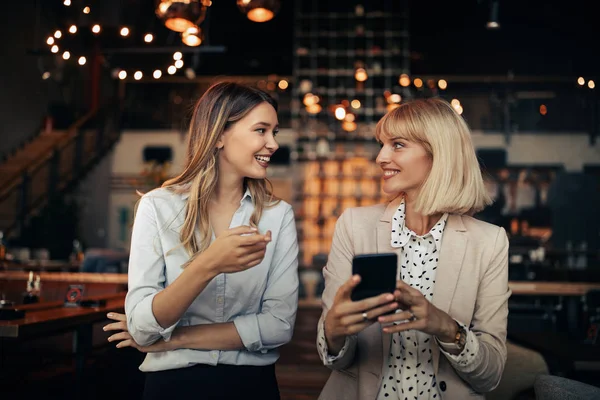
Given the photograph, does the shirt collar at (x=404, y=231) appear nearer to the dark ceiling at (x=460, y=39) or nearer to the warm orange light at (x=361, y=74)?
the warm orange light at (x=361, y=74)

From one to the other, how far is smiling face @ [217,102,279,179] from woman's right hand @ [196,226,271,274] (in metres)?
0.44

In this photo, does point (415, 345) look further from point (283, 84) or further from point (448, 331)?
point (283, 84)

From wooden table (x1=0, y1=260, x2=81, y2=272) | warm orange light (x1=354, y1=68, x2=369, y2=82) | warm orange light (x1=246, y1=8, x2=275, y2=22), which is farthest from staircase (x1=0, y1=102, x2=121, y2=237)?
warm orange light (x1=246, y1=8, x2=275, y2=22)

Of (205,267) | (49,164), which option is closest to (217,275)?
→ (205,267)

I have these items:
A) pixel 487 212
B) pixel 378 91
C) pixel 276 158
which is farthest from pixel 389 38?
pixel 276 158

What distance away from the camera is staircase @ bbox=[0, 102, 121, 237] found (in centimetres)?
1047

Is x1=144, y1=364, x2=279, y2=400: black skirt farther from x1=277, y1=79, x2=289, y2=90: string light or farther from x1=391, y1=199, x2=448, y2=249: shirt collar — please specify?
x1=277, y1=79, x2=289, y2=90: string light

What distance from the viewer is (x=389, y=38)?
10.5 metres

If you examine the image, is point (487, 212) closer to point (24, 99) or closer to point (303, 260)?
point (303, 260)

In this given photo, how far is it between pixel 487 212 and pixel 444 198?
21.8 feet

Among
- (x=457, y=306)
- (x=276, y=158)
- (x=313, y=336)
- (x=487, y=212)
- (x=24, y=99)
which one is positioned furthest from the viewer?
(x=276, y=158)

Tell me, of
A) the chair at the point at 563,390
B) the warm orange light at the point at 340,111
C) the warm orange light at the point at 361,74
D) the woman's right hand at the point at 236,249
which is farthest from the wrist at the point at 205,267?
the warm orange light at the point at 361,74

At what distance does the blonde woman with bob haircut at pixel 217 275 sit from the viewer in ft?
5.53

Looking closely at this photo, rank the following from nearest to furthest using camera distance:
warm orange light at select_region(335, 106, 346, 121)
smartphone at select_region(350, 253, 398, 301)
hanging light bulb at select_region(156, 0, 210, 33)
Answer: smartphone at select_region(350, 253, 398, 301), hanging light bulb at select_region(156, 0, 210, 33), warm orange light at select_region(335, 106, 346, 121)
